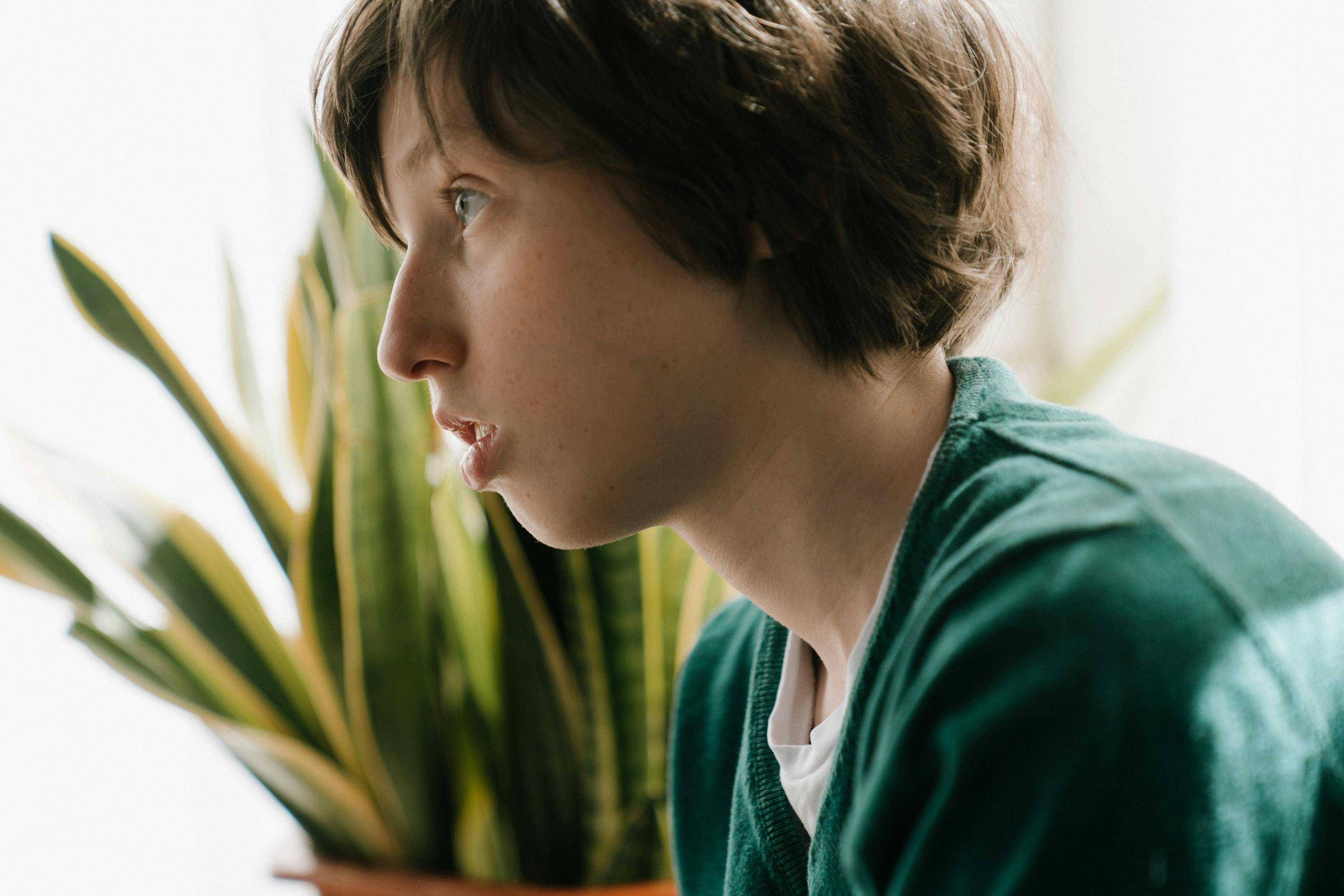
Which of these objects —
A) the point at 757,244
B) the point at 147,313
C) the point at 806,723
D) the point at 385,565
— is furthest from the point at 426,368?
the point at 147,313

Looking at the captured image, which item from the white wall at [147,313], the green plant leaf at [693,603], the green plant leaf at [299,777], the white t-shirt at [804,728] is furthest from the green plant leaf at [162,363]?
the white t-shirt at [804,728]

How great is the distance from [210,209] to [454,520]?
0.78 metres

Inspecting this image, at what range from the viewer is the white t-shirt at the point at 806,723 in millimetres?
567

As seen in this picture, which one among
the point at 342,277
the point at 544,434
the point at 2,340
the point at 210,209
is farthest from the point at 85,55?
the point at 544,434

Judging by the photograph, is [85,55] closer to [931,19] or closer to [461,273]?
[461,273]

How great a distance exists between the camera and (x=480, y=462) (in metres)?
0.62

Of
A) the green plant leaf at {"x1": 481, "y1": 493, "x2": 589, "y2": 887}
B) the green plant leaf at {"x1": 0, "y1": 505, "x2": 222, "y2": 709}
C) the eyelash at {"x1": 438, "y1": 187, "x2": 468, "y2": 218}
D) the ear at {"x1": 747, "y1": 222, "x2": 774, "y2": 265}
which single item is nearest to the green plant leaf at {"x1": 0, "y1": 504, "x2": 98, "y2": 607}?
the green plant leaf at {"x1": 0, "y1": 505, "x2": 222, "y2": 709}

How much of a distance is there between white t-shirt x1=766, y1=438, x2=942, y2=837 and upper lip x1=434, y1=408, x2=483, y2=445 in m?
0.26

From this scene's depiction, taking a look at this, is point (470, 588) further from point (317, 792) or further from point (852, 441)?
point (852, 441)

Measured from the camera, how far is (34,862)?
5.09 feet

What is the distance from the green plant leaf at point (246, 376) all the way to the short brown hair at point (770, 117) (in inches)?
28.3

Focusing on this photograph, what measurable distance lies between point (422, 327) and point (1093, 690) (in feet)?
1.33

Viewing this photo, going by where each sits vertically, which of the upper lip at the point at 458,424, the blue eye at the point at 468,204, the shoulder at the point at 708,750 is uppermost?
the blue eye at the point at 468,204

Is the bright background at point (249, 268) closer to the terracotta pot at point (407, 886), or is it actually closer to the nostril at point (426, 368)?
the terracotta pot at point (407, 886)
